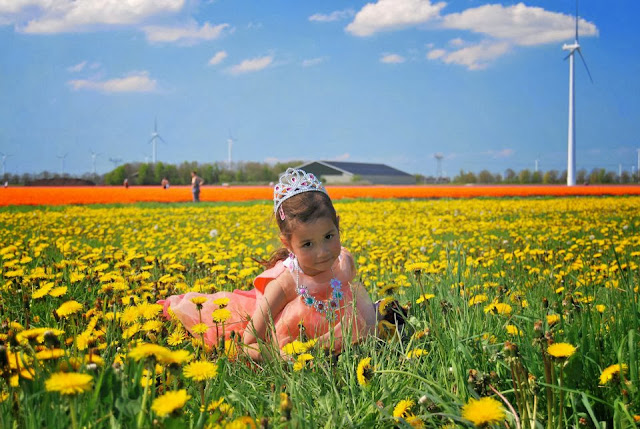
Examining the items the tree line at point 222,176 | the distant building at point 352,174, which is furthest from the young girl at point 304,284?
the distant building at point 352,174

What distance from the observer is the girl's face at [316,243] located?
102 inches

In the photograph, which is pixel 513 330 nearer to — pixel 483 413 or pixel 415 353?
pixel 415 353

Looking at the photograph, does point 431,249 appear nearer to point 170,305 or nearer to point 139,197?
point 170,305

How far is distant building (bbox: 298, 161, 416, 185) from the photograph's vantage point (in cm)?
6625

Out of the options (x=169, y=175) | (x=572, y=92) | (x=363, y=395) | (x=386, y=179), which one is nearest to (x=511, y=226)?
(x=363, y=395)

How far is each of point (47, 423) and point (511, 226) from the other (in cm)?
769

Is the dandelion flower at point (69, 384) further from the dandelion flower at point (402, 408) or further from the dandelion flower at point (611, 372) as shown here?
the dandelion flower at point (611, 372)

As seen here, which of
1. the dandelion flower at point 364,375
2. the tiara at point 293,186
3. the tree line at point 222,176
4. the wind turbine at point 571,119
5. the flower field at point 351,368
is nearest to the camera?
the flower field at point 351,368

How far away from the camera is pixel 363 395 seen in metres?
1.80

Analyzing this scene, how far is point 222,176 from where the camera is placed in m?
57.0

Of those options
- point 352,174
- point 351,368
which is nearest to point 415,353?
point 351,368

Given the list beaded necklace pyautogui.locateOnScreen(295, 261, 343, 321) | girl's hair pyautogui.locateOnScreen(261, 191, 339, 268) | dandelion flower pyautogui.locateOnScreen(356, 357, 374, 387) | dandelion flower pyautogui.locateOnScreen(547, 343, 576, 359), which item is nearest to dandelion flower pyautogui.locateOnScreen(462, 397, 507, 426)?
dandelion flower pyautogui.locateOnScreen(547, 343, 576, 359)

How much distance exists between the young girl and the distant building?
197 ft

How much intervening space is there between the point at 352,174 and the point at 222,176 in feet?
60.0
